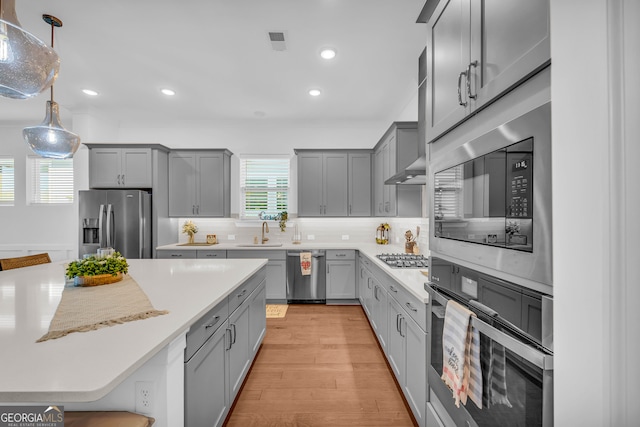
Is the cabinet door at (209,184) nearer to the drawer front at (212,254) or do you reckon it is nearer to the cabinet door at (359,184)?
the drawer front at (212,254)

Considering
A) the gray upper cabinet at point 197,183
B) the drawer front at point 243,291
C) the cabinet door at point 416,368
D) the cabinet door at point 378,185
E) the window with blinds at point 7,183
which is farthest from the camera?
the window with blinds at point 7,183

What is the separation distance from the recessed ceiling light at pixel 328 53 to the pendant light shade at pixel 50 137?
247cm

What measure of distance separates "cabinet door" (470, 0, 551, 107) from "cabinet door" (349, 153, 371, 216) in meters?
3.63

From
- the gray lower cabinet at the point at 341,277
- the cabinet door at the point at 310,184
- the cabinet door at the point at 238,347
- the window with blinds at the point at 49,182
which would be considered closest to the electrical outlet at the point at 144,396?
the cabinet door at the point at 238,347

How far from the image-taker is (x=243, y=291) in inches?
83.7

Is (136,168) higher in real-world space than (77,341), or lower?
higher

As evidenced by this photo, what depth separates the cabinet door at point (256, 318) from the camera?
2408mm

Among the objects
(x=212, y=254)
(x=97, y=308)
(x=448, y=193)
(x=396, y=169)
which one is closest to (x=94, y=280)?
(x=97, y=308)

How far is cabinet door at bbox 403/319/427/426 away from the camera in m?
1.62

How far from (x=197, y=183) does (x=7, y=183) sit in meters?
3.52

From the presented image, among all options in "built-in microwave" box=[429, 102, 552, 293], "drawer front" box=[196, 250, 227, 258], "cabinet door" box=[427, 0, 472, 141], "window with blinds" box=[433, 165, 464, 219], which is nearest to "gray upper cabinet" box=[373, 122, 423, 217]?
"cabinet door" box=[427, 0, 472, 141]

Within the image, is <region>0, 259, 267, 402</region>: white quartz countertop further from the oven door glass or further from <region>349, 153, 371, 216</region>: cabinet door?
<region>349, 153, 371, 216</region>: cabinet door

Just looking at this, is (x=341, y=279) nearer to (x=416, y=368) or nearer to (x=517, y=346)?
(x=416, y=368)

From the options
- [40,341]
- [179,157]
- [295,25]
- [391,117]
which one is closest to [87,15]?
[295,25]
